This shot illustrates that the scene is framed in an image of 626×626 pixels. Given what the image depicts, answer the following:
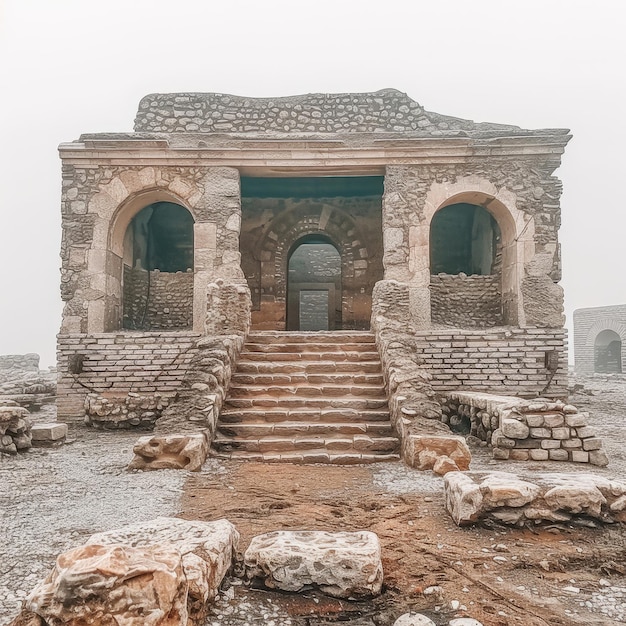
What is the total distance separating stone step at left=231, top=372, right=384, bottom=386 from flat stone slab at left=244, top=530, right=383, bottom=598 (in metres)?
4.19

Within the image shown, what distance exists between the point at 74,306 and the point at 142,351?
1.80 metres

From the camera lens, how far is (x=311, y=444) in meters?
5.47

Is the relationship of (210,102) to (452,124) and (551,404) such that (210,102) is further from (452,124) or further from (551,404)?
(551,404)

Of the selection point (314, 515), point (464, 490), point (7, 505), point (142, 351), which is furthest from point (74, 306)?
point (464, 490)

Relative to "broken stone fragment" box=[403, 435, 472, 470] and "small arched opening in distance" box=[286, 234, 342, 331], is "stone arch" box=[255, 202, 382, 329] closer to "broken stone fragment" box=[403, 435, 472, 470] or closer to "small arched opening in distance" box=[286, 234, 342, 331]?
"small arched opening in distance" box=[286, 234, 342, 331]

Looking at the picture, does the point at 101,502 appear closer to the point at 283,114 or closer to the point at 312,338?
the point at 312,338

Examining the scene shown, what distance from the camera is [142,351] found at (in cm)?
866

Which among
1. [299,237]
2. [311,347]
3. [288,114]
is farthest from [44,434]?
[288,114]

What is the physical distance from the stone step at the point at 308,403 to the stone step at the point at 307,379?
1.34 ft

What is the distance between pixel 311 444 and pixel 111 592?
3830mm

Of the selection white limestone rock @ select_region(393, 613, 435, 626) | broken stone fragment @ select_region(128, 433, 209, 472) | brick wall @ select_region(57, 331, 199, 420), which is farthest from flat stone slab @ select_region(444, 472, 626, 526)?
brick wall @ select_region(57, 331, 199, 420)

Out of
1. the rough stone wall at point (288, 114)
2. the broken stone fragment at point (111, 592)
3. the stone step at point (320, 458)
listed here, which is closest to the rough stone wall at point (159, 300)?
the rough stone wall at point (288, 114)

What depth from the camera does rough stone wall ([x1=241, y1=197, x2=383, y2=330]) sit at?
40.1 feet

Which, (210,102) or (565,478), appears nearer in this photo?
(565,478)
